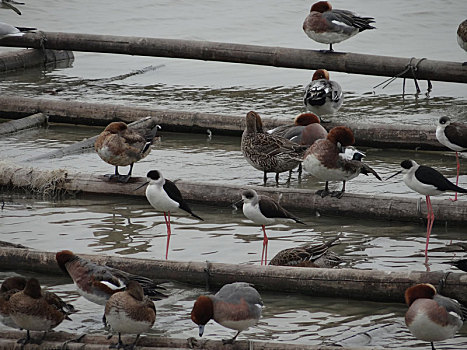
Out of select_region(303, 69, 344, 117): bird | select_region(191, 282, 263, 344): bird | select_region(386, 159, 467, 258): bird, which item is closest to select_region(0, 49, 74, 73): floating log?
select_region(303, 69, 344, 117): bird

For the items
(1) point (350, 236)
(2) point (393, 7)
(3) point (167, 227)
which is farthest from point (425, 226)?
(2) point (393, 7)

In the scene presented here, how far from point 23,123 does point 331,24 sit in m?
4.18

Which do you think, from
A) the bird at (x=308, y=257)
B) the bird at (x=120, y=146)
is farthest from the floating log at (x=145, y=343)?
the bird at (x=120, y=146)

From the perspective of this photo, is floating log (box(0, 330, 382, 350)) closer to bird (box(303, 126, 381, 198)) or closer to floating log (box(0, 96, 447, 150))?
bird (box(303, 126, 381, 198))

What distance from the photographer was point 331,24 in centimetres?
1345

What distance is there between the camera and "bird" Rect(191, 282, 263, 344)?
6.34 metres

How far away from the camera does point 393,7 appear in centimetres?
2273

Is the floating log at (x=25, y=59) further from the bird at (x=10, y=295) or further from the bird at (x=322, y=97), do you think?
the bird at (x=10, y=295)

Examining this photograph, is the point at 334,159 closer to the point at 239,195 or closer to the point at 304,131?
the point at 239,195

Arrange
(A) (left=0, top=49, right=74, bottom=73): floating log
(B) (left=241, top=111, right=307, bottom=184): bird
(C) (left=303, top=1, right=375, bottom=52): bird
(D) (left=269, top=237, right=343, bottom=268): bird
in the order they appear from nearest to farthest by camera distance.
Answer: (D) (left=269, top=237, right=343, bottom=268): bird → (B) (left=241, top=111, right=307, bottom=184): bird → (C) (left=303, top=1, right=375, bottom=52): bird → (A) (left=0, top=49, right=74, bottom=73): floating log

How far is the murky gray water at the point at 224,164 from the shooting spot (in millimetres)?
7142

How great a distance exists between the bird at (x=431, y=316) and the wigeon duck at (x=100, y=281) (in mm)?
1707

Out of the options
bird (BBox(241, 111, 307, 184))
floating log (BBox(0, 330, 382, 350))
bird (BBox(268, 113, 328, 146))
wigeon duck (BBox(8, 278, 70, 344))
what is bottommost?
floating log (BBox(0, 330, 382, 350))

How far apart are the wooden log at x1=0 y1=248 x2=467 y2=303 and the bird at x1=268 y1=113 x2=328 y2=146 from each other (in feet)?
10.8
